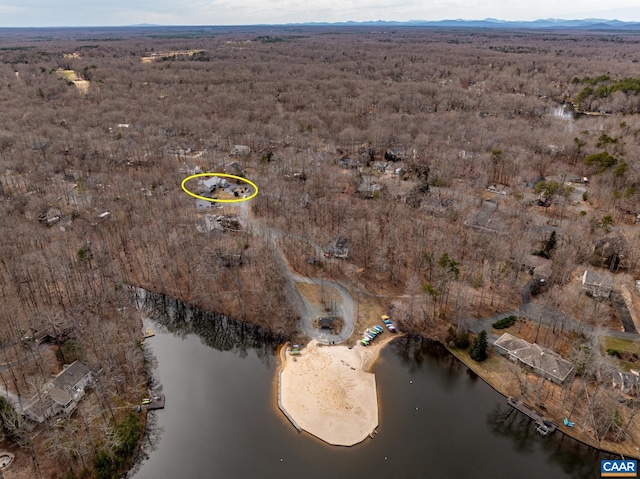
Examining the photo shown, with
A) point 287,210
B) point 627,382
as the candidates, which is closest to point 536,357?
point 627,382

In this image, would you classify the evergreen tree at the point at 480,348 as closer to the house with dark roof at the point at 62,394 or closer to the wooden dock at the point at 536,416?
the wooden dock at the point at 536,416

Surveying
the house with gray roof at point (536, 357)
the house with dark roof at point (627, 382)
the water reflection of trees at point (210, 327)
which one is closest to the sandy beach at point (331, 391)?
the water reflection of trees at point (210, 327)

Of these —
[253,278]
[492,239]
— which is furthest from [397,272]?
[253,278]

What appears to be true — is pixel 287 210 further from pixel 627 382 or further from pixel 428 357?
pixel 627 382

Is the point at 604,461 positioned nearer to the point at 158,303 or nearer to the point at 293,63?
the point at 158,303

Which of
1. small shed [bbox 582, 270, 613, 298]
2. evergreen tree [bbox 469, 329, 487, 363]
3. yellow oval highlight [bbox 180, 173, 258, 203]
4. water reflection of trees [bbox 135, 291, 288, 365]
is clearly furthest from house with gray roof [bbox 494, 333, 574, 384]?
yellow oval highlight [bbox 180, 173, 258, 203]

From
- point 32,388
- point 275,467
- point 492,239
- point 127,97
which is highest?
point 127,97
